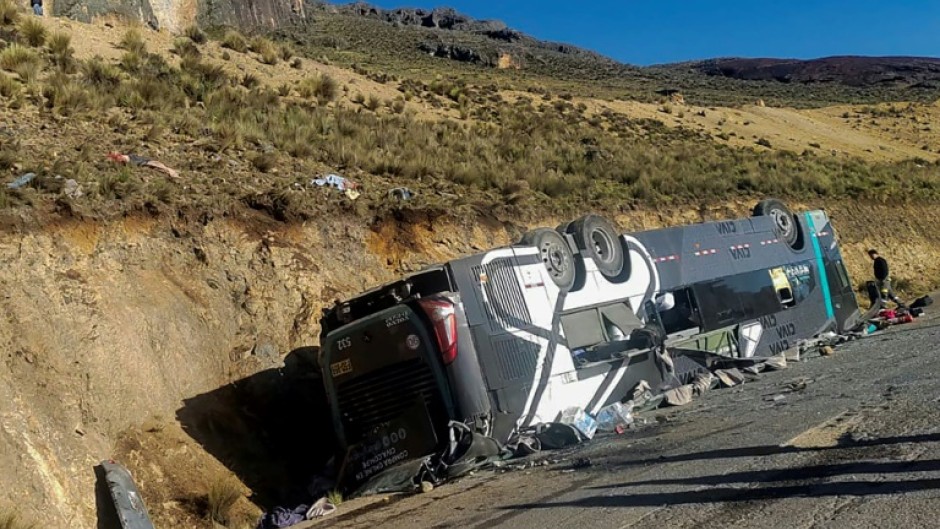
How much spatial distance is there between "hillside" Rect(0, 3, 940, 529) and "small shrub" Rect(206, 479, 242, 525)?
0.11 meters

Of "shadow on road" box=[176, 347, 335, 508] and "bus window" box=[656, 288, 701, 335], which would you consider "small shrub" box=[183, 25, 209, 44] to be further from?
"bus window" box=[656, 288, 701, 335]

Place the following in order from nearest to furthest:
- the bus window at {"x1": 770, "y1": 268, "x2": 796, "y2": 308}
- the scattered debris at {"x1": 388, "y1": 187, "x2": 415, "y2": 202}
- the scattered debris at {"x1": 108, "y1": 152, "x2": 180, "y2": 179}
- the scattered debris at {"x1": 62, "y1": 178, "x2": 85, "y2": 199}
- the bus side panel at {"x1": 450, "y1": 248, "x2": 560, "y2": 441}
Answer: the bus side panel at {"x1": 450, "y1": 248, "x2": 560, "y2": 441} < the scattered debris at {"x1": 62, "y1": 178, "x2": 85, "y2": 199} < the scattered debris at {"x1": 108, "y1": 152, "x2": 180, "y2": 179} < the bus window at {"x1": 770, "y1": 268, "x2": 796, "y2": 308} < the scattered debris at {"x1": 388, "y1": 187, "x2": 415, "y2": 202}

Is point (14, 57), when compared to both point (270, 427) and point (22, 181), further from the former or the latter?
point (270, 427)

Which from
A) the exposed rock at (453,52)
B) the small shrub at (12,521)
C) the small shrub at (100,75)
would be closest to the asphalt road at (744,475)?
the small shrub at (12,521)

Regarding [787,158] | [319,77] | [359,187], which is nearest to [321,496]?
[359,187]

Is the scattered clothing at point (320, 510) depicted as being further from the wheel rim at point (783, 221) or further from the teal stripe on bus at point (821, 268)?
the teal stripe on bus at point (821, 268)

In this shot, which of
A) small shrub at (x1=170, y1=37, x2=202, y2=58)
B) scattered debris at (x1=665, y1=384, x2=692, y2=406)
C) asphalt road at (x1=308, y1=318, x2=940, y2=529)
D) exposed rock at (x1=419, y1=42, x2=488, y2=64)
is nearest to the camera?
asphalt road at (x1=308, y1=318, x2=940, y2=529)

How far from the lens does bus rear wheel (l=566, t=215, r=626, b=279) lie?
38.4 feet

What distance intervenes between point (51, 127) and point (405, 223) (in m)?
6.62

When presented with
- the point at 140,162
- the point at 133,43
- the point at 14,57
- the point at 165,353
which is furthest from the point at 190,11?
the point at 165,353

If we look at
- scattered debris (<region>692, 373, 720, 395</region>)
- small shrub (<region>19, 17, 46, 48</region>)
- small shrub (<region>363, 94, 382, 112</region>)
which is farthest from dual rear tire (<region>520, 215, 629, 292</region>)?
small shrub (<region>363, 94, 382, 112</region>)

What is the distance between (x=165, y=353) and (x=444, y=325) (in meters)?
4.19

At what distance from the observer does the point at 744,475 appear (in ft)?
23.5

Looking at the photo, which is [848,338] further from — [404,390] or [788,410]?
[404,390]
